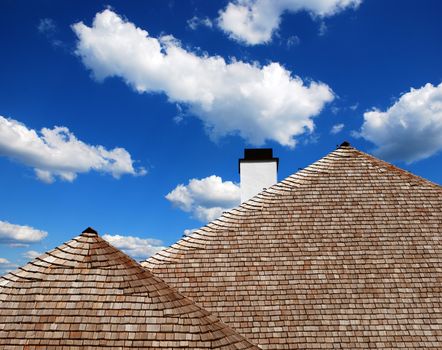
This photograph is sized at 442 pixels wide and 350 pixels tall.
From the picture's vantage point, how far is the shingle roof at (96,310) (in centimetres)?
526

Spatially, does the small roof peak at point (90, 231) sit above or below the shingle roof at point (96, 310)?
above

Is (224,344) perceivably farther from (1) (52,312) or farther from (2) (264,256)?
(2) (264,256)

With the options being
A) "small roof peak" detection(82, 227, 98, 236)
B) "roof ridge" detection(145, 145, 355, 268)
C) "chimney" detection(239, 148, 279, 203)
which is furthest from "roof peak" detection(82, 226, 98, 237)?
"chimney" detection(239, 148, 279, 203)

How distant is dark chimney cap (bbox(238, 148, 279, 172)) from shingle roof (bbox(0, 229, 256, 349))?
13329 mm

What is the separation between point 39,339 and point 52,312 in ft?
1.34

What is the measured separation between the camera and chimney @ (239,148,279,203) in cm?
1842

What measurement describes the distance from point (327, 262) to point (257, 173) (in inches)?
415

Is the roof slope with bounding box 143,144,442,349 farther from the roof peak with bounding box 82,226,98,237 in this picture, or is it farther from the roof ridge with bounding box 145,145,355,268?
the roof peak with bounding box 82,226,98,237

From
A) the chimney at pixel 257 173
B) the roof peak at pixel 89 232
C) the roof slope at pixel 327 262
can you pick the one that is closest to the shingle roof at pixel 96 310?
the roof peak at pixel 89 232

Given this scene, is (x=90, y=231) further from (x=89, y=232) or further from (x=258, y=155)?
(x=258, y=155)

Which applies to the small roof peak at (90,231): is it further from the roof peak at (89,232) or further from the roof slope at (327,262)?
the roof slope at (327,262)

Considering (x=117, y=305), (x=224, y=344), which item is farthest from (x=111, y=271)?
(x=224, y=344)

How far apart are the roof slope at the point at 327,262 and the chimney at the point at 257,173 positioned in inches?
300

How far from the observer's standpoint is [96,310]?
5559 mm
